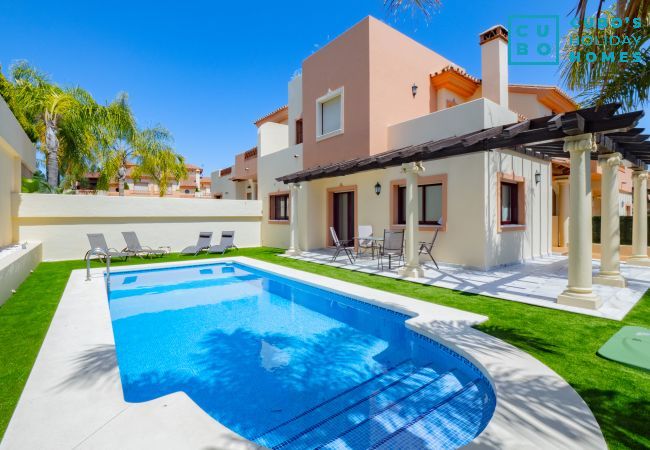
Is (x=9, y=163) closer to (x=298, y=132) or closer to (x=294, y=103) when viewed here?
(x=298, y=132)

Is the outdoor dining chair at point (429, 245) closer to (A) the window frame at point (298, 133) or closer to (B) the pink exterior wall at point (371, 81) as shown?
(B) the pink exterior wall at point (371, 81)

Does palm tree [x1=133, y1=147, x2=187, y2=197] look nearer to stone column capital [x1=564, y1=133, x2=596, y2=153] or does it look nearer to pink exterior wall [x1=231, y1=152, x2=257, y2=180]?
pink exterior wall [x1=231, y1=152, x2=257, y2=180]

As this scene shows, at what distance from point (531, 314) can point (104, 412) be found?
7.00m

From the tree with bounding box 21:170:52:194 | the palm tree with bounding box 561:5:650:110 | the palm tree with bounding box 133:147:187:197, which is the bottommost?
the tree with bounding box 21:170:52:194

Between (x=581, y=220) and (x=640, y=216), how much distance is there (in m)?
7.27

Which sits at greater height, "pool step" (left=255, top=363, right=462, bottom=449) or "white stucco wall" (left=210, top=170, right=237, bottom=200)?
"white stucco wall" (left=210, top=170, right=237, bottom=200)

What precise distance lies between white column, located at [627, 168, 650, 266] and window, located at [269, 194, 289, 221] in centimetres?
1524

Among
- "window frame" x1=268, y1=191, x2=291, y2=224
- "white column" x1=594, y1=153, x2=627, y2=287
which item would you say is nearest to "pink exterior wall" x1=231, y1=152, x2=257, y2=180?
"window frame" x1=268, y1=191, x2=291, y2=224

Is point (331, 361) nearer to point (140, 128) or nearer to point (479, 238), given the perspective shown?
point (479, 238)

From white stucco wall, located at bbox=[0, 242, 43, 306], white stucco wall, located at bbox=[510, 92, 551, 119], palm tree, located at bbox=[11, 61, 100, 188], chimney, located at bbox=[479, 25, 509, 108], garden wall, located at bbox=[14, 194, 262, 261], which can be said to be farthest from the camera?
palm tree, located at bbox=[11, 61, 100, 188]

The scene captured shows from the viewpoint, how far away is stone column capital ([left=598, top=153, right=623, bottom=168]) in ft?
27.7

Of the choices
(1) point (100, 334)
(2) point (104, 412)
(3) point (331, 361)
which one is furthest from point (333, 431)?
(1) point (100, 334)

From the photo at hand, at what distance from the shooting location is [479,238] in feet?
35.2

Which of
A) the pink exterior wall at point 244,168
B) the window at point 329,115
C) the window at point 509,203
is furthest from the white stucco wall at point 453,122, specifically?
the pink exterior wall at point 244,168
